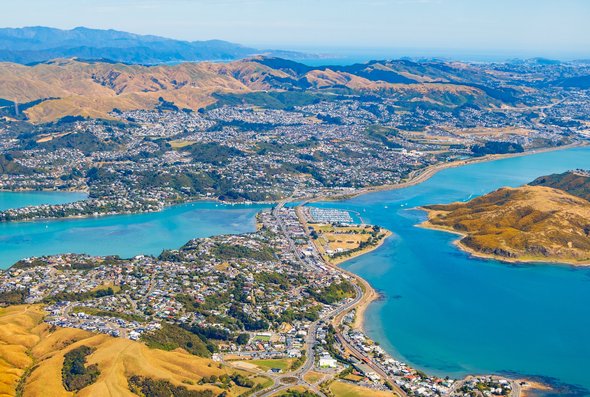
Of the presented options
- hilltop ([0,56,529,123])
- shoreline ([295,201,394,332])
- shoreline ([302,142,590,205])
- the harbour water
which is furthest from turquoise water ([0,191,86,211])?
hilltop ([0,56,529,123])

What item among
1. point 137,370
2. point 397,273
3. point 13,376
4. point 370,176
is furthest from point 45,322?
point 370,176

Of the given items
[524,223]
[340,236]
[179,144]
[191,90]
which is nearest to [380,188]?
[340,236]

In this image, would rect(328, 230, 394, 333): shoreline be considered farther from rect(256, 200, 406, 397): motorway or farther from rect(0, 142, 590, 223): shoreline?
rect(0, 142, 590, 223): shoreline

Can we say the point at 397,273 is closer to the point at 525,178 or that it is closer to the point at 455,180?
the point at 455,180

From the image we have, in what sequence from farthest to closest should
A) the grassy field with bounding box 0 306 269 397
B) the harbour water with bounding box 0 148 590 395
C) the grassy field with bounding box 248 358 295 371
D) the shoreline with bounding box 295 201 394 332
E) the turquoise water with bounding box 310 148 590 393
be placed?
the shoreline with bounding box 295 201 394 332, the harbour water with bounding box 0 148 590 395, the turquoise water with bounding box 310 148 590 393, the grassy field with bounding box 248 358 295 371, the grassy field with bounding box 0 306 269 397

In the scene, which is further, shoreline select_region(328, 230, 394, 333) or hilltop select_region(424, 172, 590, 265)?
hilltop select_region(424, 172, 590, 265)

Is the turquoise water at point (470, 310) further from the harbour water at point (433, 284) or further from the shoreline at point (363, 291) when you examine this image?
the shoreline at point (363, 291)
